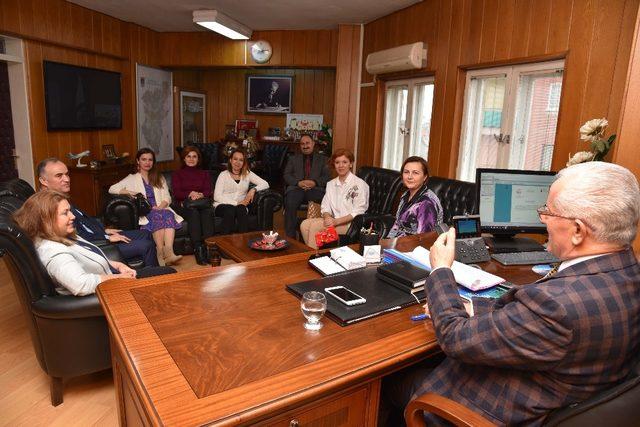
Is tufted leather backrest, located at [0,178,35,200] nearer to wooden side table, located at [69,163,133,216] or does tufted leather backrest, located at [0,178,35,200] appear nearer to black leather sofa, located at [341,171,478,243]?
wooden side table, located at [69,163,133,216]

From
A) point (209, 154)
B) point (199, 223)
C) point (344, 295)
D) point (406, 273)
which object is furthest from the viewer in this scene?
point (209, 154)

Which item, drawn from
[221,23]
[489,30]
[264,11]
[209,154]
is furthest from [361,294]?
[209,154]

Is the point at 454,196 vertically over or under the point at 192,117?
under

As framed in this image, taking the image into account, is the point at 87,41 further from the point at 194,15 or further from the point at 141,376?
the point at 141,376

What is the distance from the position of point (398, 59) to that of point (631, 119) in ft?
9.04

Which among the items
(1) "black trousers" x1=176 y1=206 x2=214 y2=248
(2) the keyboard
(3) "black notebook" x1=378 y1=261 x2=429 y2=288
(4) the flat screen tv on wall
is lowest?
(1) "black trousers" x1=176 y1=206 x2=214 y2=248

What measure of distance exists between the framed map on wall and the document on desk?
18.1ft

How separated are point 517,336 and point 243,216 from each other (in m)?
3.67

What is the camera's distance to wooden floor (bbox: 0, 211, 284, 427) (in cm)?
200

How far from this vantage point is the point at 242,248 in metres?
3.08

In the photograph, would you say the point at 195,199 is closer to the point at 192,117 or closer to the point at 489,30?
the point at 489,30

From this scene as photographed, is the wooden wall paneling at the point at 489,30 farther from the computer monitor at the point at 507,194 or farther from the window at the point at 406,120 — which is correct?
the computer monitor at the point at 507,194

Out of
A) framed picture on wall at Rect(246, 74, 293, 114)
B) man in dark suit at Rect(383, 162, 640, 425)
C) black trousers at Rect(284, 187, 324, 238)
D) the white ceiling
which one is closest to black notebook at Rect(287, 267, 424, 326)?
man in dark suit at Rect(383, 162, 640, 425)

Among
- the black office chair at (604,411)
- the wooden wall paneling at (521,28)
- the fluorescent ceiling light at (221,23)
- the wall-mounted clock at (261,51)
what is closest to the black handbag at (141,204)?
the fluorescent ceiling light at (221,23)
